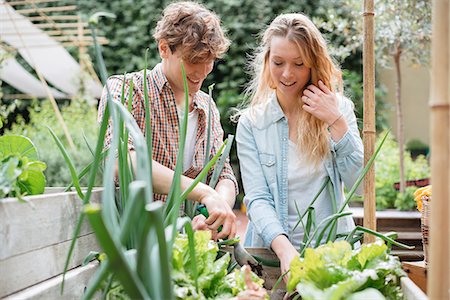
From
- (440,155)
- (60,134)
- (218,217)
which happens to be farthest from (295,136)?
(60,134)

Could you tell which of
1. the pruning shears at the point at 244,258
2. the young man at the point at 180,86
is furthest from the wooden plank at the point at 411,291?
the young man at the point at 180,86

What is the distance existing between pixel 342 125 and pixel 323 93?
3.5 inches

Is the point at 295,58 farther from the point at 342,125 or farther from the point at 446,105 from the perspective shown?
the point at 446,105

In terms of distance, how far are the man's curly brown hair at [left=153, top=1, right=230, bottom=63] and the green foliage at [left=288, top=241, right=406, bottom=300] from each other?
0.79 m

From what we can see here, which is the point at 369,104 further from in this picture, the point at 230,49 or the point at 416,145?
the point at 416,145

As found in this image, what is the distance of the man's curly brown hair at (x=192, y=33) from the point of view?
169 centimetres

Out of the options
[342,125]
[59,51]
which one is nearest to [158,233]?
[342,125]

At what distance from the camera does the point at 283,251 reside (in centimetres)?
136

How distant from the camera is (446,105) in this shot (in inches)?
27.1

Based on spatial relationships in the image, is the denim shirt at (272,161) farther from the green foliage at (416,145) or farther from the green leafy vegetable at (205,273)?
the green foliage at (416,145)

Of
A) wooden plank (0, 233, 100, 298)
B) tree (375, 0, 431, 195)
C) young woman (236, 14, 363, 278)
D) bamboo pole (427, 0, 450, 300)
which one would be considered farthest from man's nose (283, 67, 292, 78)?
tree (375, 0, 431, 195)

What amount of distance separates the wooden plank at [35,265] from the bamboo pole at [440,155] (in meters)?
0.59

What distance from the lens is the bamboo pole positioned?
2.22 feet

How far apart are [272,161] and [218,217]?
0.43 meters
